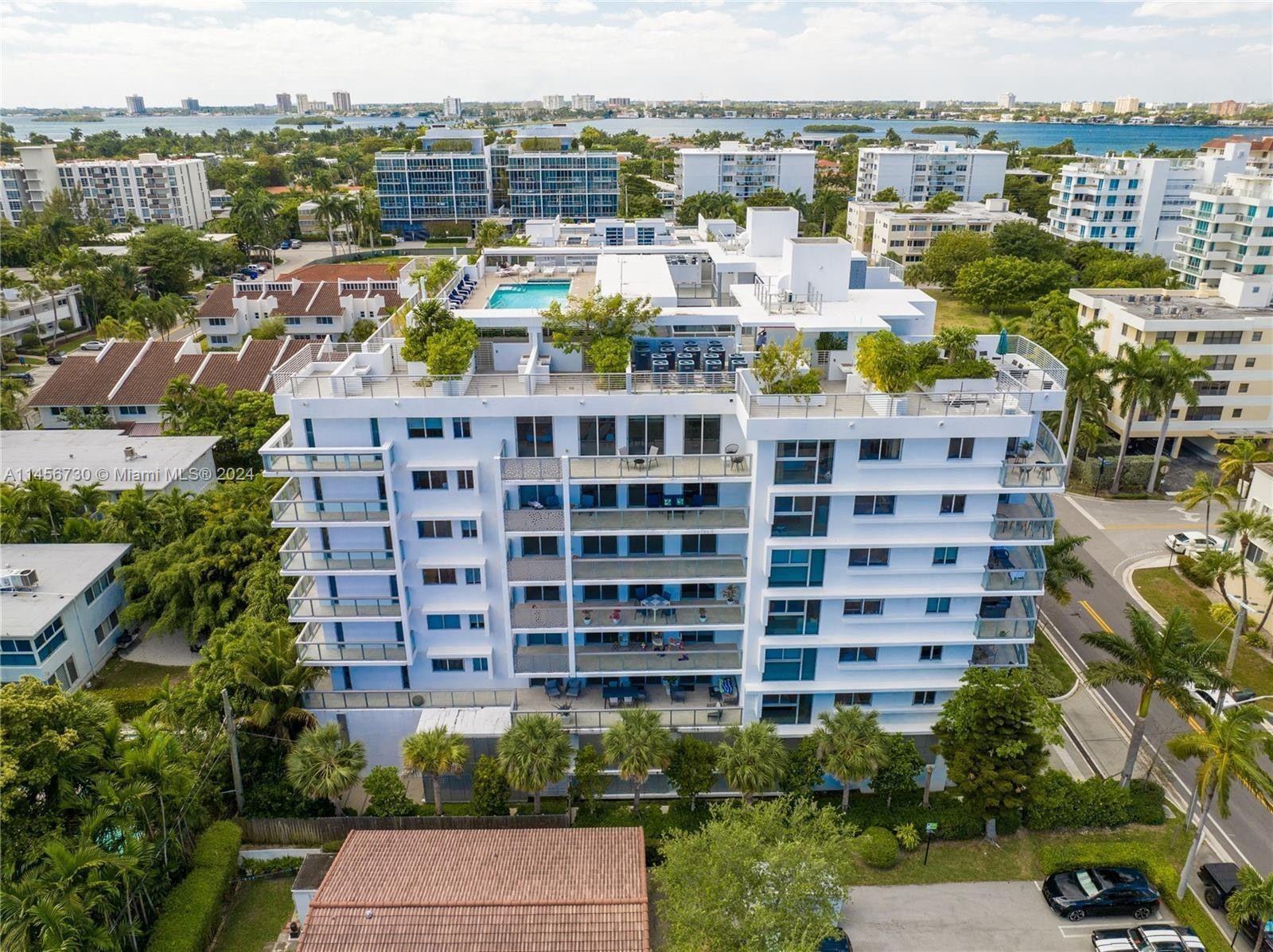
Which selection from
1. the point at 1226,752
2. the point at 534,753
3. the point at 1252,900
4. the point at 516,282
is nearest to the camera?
the point at 1252,900

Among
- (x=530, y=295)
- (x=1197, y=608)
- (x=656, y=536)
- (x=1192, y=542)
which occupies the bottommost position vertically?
(x=1197, y=608)

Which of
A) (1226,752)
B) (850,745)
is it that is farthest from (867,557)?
(1226,752)

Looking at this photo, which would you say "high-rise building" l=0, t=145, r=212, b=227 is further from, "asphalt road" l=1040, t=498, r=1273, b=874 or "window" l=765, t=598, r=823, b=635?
"asphalt road" l=1040, t=498, r=1273, b=874

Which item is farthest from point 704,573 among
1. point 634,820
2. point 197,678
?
point 197,678

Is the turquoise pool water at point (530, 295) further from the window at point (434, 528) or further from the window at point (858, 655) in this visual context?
the window at point (858, 655)

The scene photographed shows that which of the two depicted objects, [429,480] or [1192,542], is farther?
[1192,542]

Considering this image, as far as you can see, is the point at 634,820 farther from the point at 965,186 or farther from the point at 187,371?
the point at 965,186

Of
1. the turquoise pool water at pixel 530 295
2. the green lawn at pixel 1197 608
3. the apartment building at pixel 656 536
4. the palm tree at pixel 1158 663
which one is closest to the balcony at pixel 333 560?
the apartment building at pixel 656 536

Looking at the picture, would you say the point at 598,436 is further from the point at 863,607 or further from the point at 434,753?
the point at 434,753
